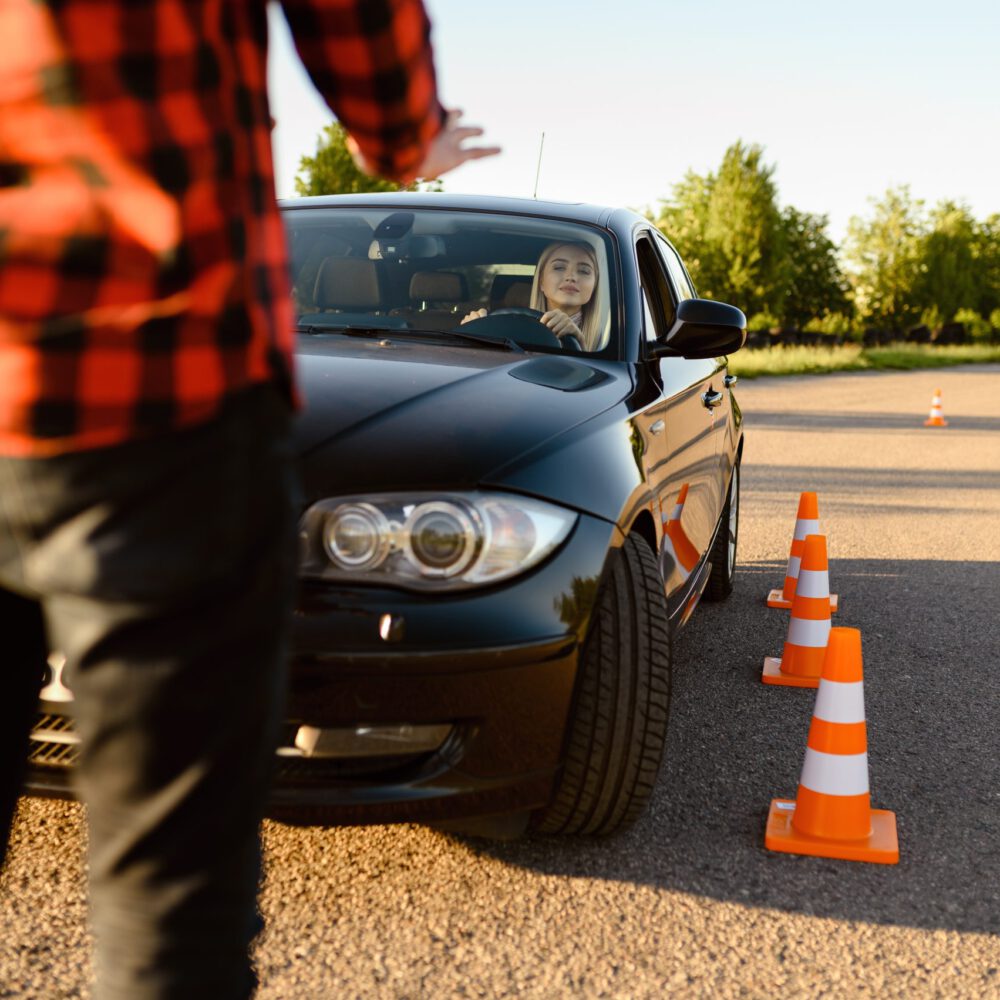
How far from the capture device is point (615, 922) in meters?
2.67

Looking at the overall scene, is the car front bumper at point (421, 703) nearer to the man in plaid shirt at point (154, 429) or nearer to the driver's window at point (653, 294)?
the man in plaid shirt at point (154, 429)

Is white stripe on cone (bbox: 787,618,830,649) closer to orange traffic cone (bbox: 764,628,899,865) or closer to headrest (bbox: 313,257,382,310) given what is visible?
orange traffic cone (bbox: 764,628,899,865)

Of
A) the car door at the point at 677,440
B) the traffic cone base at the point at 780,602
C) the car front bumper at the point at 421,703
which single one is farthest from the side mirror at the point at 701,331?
the traffic cone base at the point at 780,602

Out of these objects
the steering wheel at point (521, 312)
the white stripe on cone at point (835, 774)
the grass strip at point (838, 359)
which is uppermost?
the steering wheel at point (521, 312)

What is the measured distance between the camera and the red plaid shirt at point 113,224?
1.07m

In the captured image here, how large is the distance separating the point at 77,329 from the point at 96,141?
0.52ft

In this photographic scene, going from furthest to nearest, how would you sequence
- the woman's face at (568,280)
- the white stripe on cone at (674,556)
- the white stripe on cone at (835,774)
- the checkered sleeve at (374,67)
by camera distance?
1. the woman's face at (568,280)
2. the white stripe on cone at (674,556)
3. the white stripe on cone at (835,774)
4. the checkered sleeve at (374,67)

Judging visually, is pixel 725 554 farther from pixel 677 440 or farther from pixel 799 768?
pixel 799 768

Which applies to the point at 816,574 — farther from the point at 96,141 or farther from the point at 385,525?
the point at 96,141

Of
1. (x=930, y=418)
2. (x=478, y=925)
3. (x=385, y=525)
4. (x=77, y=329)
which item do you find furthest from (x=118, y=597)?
(x=930, y=418)

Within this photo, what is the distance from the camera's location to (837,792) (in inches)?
124

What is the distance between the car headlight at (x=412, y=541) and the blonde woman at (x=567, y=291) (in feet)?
4.80

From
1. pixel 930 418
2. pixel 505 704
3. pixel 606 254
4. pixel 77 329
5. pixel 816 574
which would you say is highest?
pixel 77 329

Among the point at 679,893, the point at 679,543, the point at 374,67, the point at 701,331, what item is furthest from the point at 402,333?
the point at 374,67
